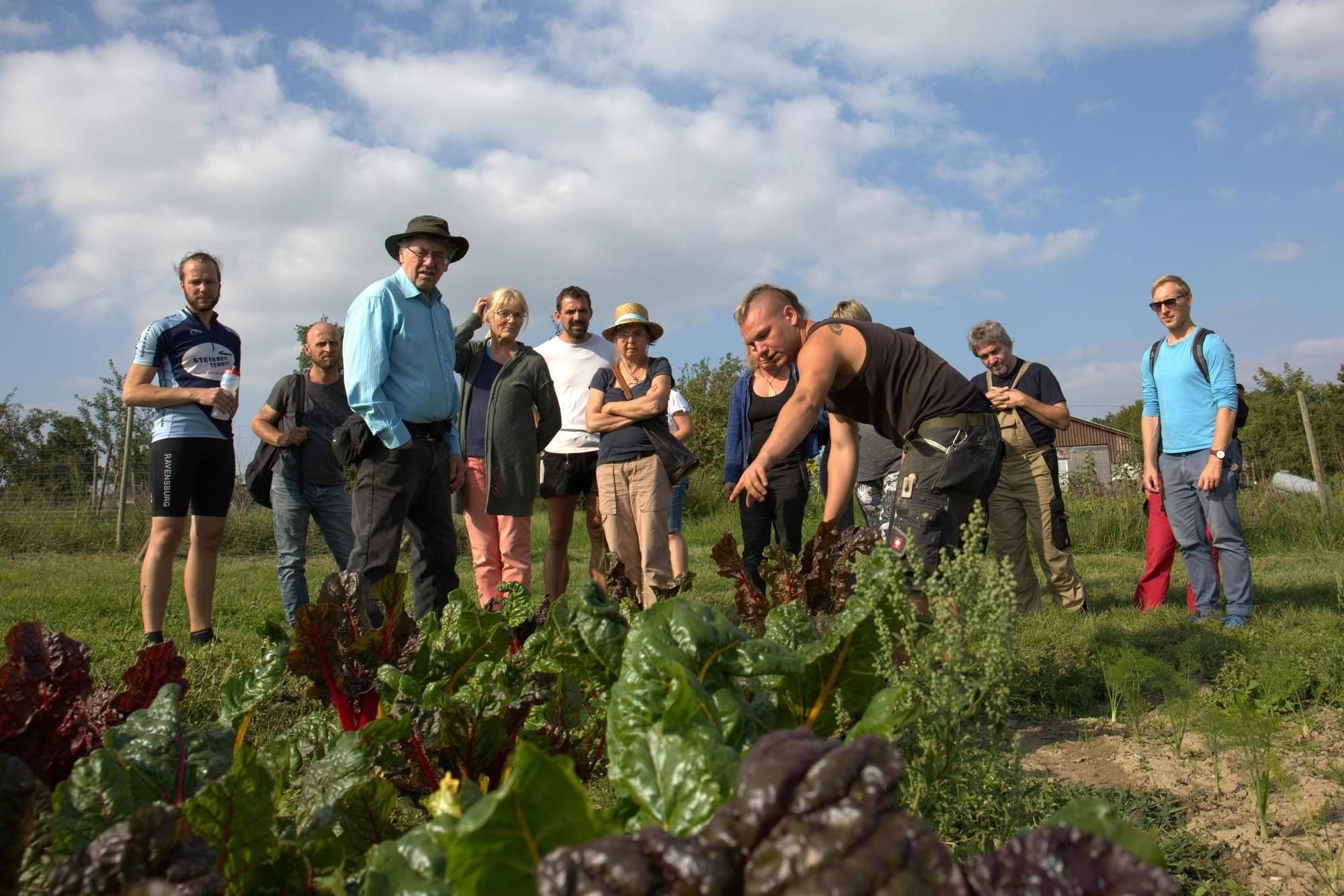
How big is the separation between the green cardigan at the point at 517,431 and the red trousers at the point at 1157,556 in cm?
400

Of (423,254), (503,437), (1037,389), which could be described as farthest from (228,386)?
(1037,389)

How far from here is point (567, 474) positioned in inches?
241

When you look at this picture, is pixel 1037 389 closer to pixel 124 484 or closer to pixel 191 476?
pixel 191 476

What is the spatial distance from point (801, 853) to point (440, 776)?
4.32 feet

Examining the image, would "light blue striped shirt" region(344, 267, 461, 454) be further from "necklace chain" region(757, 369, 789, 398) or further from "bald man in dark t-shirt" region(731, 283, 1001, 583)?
"necklace chain" region(757, 369, 789, 398)

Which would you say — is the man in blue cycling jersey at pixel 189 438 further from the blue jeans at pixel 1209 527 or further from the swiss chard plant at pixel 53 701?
the blue jeans at pixel 1209 527

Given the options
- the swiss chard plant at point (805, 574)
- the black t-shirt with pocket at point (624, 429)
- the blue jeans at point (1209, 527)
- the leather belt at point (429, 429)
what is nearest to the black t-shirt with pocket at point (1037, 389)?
the blue jeans at point (1209, 527)

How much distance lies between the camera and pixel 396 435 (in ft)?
14.1

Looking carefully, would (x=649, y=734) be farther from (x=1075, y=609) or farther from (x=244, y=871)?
(x=1075, y=609)

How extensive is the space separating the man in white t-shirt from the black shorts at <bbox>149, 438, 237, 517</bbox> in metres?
1.97

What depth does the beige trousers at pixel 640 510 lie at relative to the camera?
18.5 ft

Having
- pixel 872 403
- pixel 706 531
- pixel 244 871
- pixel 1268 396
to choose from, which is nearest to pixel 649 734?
pixel 244 871

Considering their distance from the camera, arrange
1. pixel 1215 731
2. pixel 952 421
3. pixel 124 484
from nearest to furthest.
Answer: pixel 1215 731, pixel 952 421, pixel 124 484

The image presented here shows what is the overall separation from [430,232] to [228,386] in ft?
4.38
